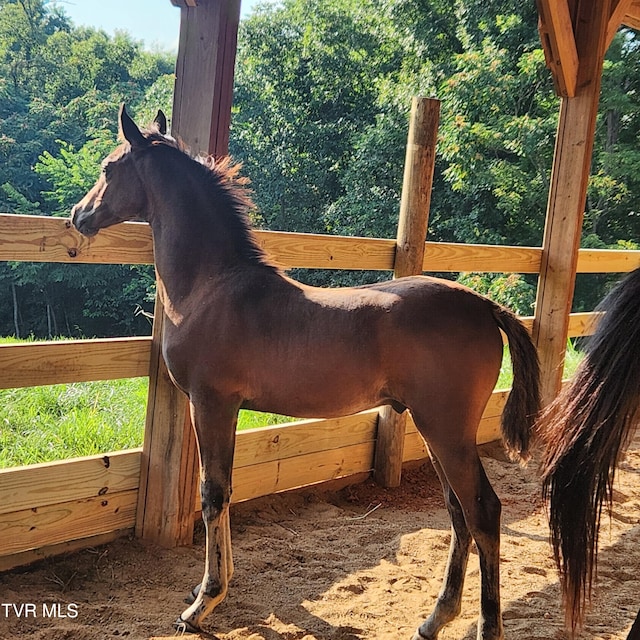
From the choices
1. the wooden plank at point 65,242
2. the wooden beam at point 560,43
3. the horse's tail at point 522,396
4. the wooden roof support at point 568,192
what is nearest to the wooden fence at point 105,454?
the wooden plank at point 65,242

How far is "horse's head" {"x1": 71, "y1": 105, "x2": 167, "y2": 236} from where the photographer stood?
2314mm

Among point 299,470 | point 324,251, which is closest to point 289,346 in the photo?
point 324,251

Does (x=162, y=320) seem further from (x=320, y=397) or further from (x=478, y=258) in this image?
(x=478, y=258)

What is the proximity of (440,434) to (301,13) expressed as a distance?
15.7 m

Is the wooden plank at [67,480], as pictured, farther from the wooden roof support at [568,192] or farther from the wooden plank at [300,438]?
the wooden roof support at [568,192]

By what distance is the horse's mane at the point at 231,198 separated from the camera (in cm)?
238

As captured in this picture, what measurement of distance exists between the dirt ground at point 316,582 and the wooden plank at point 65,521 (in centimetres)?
10

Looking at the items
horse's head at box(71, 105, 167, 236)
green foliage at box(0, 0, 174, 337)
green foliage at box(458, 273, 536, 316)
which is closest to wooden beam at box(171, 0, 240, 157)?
horse's head at box(71, 105, 167, 236)

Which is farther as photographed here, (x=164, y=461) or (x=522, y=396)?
(x=164, y=461)

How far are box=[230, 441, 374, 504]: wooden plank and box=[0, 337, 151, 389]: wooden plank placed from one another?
2.55 feet

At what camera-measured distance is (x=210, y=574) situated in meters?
2.24

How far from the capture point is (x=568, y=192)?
14.8 feet

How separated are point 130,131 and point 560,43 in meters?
3.06

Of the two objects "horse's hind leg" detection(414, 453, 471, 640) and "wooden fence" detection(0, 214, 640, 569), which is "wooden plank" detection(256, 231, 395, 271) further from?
"horse's hind leg" detection(414, 453, 471, 640)
